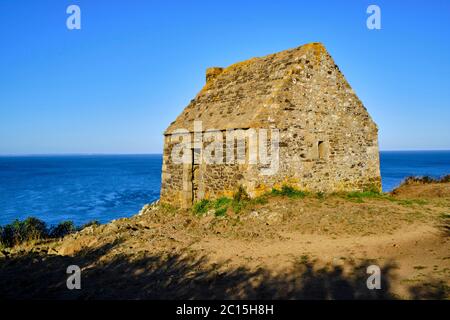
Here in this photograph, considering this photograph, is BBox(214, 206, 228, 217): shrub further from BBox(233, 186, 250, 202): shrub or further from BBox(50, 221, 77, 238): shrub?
BBox(50, 221, 77, 238): shrub

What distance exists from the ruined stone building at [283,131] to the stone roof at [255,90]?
4 centimetres

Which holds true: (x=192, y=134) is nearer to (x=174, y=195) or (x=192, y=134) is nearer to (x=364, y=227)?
(x=174, y=195)

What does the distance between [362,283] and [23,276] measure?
839cm

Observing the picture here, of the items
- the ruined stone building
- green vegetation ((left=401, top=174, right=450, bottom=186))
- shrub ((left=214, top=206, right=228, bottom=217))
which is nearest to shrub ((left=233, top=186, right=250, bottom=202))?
the ruined stone building

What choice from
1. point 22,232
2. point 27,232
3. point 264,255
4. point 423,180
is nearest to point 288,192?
point 264,255

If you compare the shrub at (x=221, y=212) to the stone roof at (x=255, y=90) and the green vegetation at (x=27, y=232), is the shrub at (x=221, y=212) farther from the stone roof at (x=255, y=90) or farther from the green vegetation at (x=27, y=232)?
the green vegetation at (x=27, y=232)

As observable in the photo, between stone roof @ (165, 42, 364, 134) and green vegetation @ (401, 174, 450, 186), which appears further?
green vegetation @ (401, 174, 450, 186)

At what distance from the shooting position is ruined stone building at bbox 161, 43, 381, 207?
13.4 metres

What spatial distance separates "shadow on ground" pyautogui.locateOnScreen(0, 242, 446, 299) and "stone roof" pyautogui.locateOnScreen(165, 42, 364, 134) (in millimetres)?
6397

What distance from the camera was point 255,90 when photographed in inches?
581

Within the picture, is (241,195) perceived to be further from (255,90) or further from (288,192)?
(255,90)

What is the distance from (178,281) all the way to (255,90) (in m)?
9.33

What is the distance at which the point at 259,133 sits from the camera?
13.0 m
